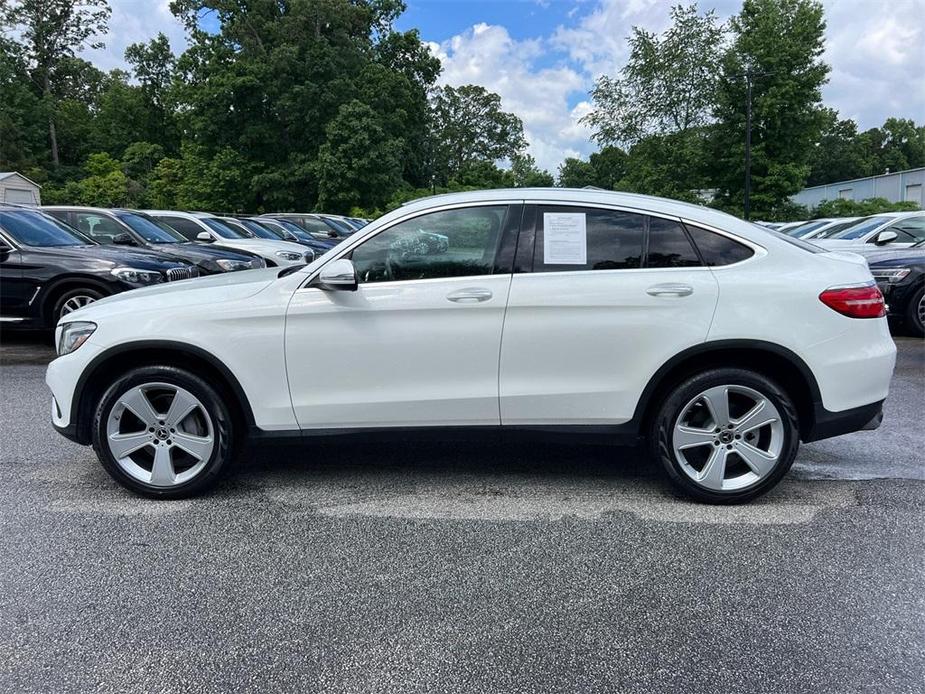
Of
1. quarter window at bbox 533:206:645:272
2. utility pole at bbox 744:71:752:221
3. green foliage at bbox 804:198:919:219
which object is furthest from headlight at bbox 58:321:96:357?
green foliage at bbox 804:198:919:219

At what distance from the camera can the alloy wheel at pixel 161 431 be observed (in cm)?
389

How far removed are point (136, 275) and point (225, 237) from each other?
209 inches

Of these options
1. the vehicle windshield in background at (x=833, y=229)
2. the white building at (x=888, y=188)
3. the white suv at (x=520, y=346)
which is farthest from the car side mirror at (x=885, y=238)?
the white building at (x=888, y=188)

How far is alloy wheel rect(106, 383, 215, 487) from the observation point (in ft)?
12.8

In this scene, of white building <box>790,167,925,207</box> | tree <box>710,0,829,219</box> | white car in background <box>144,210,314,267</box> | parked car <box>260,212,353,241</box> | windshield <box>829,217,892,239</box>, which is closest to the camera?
windshield <box>829,217,892,239</box>

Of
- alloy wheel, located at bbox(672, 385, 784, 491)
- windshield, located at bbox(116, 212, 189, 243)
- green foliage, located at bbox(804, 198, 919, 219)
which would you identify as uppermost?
green foliage, located at bbox(804, 198, 919, 219)

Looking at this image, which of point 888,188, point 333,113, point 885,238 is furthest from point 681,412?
point 888,188

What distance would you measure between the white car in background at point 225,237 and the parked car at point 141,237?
2.20ft

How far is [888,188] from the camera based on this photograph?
1981 inches

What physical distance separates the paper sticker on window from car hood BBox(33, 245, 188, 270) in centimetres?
641

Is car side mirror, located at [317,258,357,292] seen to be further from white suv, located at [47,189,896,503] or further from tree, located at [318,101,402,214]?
tree, located at [318,101,402,214]

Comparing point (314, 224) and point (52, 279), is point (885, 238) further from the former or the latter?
point (314, 224)

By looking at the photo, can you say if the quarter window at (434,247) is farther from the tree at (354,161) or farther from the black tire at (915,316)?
the tree at (354,161)

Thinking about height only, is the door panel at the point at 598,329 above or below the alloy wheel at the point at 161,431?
above
